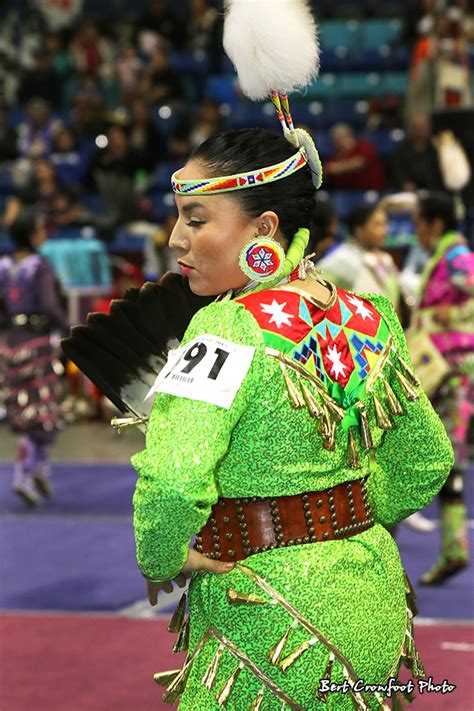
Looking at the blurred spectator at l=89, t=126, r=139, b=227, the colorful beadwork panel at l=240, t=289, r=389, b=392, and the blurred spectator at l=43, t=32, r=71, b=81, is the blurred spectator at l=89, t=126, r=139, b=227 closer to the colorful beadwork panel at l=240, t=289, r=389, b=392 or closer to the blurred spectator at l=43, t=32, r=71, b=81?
the blurred spectator at l=43, t=32, r=71, b=81

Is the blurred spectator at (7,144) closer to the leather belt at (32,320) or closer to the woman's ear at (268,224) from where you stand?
the leather belt at (32,320)

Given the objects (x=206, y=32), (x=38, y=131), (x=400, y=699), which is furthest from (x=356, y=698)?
(x=206, y=32)

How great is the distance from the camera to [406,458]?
2344mm

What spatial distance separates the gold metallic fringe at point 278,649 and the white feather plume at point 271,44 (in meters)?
1.00

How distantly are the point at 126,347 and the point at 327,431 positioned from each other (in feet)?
1.61

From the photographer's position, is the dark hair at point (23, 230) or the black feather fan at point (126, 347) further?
the dark hair at point (23, 230)

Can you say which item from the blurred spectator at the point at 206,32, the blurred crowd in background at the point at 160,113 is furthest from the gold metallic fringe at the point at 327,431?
the blurred spectator at the point at 206,32

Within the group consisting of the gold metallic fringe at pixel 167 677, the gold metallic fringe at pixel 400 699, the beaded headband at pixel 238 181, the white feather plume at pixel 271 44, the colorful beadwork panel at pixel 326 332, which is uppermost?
the white feather plume at pixel 271 44

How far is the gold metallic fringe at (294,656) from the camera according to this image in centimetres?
202

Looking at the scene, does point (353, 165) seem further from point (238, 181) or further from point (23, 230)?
point (238, 181)

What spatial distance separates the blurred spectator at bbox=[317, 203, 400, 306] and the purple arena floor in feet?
4.76

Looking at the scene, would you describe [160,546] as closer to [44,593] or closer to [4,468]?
[44,593]

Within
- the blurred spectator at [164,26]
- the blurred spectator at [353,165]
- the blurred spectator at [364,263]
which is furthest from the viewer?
the blurred spectator at [164,26]

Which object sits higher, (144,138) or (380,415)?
(380,415)
